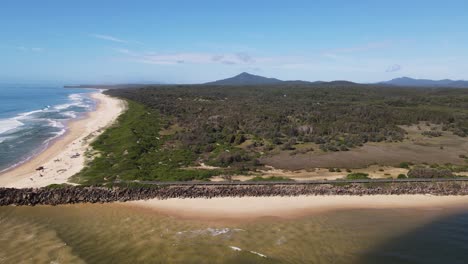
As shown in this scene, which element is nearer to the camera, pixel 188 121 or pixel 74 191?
pixel 74 191

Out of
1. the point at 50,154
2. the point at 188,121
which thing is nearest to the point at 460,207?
the point at 50,154

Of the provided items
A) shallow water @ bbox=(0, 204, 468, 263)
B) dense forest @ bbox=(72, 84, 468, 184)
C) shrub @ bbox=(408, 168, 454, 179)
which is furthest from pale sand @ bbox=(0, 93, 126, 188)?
shrub @ bbox=(408, 168, 454, 179)

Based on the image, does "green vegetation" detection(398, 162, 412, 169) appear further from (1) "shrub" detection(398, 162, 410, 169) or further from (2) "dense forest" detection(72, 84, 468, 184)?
(2) "dense forest" detection(72, 84, 468, 184)

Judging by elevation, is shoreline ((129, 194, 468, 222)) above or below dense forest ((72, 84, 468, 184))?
below

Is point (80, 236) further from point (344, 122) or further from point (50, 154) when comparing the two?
point (344, 122)

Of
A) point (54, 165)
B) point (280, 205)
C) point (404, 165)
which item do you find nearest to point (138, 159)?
point (54, 165)

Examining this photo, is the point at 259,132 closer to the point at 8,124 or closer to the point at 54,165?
the point at 54,165
